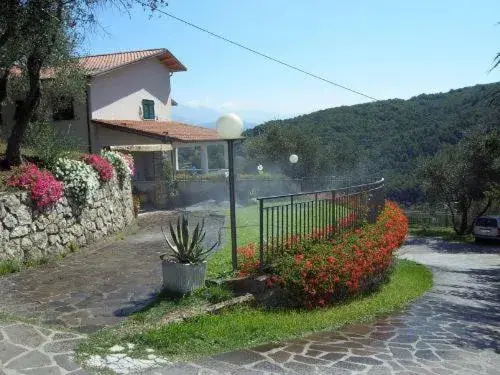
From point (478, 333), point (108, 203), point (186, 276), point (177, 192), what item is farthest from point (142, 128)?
point (478, 333)

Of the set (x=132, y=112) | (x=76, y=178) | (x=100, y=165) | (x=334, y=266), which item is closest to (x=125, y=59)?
(x=132, y=112)

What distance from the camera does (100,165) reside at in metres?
12.0

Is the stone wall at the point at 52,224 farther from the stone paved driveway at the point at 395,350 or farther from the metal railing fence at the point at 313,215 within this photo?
the stone paved driveway at the point at 395,350

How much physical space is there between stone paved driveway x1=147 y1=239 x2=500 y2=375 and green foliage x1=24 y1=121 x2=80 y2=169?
712cm

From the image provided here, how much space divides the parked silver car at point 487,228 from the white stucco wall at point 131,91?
61.3 feet

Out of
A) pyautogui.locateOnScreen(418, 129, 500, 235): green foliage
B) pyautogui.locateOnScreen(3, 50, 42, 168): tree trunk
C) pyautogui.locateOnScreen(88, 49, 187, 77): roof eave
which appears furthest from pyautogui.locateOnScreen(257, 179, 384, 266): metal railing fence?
pyautogui.locateOnScreen(418, 129, 500, 235): green foliage

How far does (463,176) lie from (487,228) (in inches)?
150

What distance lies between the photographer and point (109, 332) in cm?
540

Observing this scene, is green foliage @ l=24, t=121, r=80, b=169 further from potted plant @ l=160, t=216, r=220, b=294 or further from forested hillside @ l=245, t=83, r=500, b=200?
forested hillside @ l=245, t=83, r=500, b=200

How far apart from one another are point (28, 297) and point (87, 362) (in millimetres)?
2697

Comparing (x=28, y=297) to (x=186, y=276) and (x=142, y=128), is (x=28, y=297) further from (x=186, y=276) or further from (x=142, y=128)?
(x=142, y=128)

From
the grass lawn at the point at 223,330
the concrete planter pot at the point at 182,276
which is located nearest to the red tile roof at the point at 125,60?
the concrete planter pot at the point at 182,276

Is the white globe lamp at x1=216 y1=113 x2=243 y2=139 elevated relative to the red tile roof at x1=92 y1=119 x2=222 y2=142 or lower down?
lower down

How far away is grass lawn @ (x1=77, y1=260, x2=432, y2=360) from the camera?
508 cm
